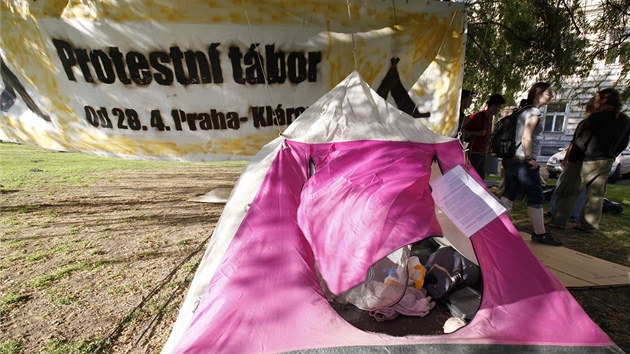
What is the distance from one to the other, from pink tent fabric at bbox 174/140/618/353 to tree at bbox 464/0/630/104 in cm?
394

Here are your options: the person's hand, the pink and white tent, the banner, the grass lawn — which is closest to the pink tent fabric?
the pink and white tent

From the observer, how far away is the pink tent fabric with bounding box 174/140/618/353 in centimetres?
141

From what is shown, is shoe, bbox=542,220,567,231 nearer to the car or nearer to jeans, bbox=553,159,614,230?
jeans, bbox=553,159,614,230

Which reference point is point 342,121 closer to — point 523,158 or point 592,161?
point 523,158

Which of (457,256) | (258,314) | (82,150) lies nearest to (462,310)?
(457,256)

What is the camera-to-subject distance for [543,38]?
4.95 m

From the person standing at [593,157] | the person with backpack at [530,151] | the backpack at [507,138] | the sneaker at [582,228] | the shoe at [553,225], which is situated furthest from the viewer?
the shoe at [553,225]

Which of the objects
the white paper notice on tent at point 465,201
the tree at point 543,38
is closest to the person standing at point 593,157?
the tree at point 543,38

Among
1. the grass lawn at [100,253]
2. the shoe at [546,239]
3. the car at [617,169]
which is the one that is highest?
the grass lawn at [100,253]

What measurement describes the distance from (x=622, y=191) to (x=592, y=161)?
Result: 17.0 ft

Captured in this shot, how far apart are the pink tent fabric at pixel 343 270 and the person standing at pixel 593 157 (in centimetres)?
292

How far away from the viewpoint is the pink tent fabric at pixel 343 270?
141 centimetres

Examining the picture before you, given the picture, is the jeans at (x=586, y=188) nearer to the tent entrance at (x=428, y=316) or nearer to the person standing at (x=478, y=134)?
the person standing at (x=478, y=134)

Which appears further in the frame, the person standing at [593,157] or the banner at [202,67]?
the person standing at [593,157]
